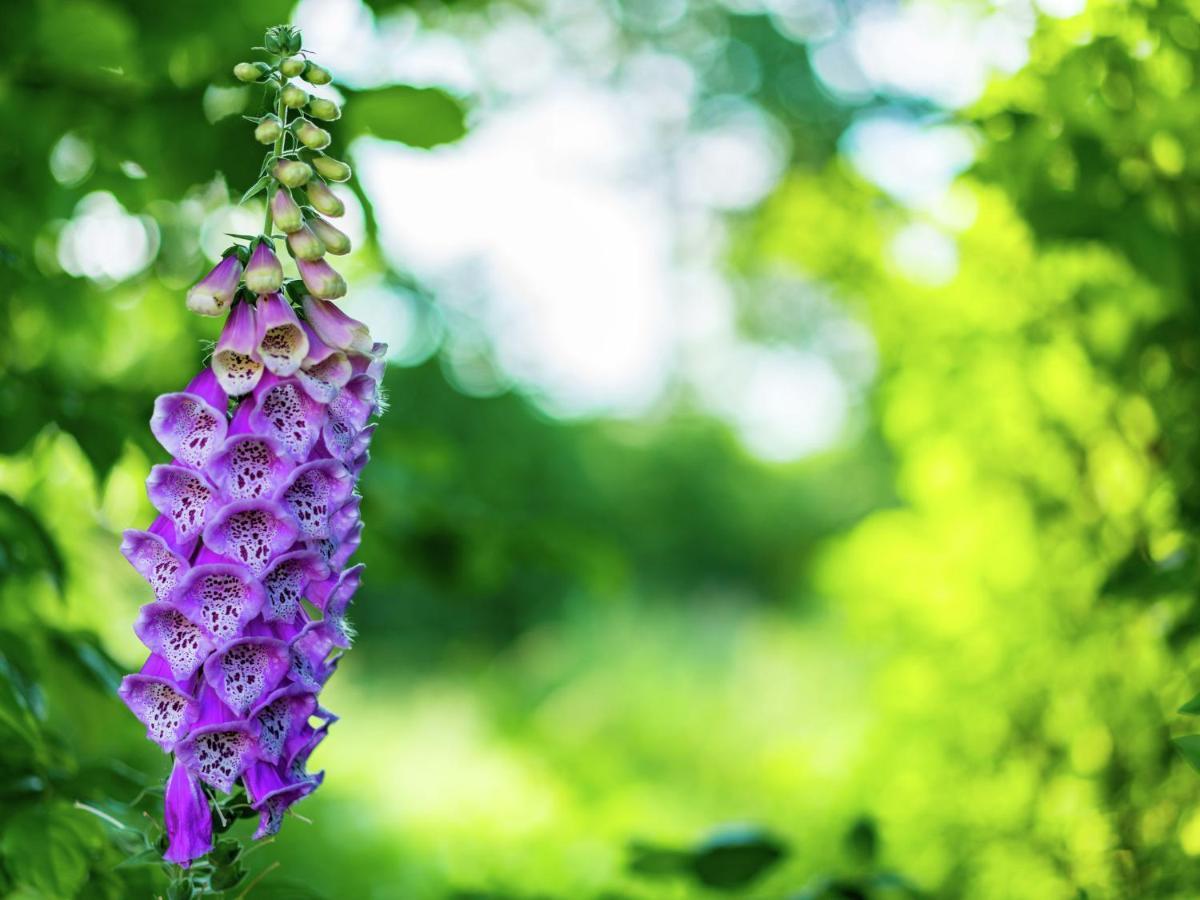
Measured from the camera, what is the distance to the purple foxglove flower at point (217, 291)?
996 millimetres

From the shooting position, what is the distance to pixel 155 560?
0.99 meters

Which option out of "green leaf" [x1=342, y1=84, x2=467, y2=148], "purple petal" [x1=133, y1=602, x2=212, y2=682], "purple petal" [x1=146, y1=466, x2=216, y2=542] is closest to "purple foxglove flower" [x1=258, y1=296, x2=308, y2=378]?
"purple petal" [x1=146, y1=466, x2=216, y2=542]

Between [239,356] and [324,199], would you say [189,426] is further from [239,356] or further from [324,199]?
[324,199]

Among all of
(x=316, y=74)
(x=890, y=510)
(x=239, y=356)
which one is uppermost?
(x=890, y=510)

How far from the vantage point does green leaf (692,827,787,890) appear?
157 cm

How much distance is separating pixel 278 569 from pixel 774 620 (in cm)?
1009

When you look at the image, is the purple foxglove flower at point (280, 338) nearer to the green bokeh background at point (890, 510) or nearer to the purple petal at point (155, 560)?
the purple petal at point (155, 560)

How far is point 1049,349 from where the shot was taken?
2.55m

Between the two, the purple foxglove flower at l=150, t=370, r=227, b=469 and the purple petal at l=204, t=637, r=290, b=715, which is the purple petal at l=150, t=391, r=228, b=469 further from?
the purple petal at l=204, t=637, r=290, b=715

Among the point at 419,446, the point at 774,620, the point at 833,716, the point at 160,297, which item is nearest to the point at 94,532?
the point at 160,297

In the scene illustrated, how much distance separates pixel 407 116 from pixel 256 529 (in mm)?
704

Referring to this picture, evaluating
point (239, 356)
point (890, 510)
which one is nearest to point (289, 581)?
point (239, 356)

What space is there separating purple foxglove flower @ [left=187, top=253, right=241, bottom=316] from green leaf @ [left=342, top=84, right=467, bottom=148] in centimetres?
50

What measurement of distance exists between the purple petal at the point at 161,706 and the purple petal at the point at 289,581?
0.32 ft
